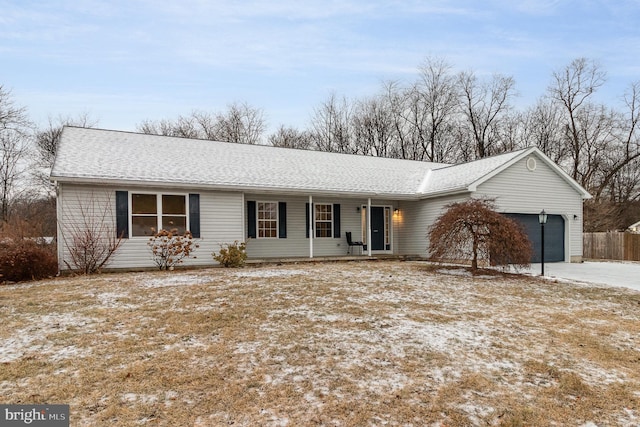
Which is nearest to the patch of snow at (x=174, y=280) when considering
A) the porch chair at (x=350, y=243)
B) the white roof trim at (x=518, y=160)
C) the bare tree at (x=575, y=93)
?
the porch chair at (x=350, y=243)

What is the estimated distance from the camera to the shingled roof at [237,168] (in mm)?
11453

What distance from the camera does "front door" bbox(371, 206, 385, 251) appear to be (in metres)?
15.9

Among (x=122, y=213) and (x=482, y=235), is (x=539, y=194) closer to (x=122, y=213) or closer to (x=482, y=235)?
(x=482, y=235)

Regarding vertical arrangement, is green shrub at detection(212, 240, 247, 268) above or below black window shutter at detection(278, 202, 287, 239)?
below

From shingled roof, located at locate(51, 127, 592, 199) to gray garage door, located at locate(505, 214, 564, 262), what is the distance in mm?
2464

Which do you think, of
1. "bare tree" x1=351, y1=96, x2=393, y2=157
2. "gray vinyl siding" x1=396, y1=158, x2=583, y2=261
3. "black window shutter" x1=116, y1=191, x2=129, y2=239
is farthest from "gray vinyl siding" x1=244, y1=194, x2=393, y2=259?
"bare tree" x1=351, y1=96, x2=393, y2=157

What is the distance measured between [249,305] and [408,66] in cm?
3008

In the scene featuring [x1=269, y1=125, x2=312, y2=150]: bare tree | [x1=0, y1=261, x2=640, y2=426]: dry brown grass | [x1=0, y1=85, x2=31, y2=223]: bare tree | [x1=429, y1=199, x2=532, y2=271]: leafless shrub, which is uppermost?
[x1=269, y1=125, x2=312, y2=150]: bare tree

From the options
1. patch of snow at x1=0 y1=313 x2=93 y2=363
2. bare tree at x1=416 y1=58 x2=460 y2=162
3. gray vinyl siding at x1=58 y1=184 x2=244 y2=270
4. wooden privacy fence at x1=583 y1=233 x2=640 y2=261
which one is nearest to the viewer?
patch of snow at x1=0 y1=313 x2=93 y2=363

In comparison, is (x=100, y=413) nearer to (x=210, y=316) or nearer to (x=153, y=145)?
(x=210, y=316)

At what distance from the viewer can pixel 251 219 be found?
13.7 meters

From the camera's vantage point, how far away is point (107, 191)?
11.0m

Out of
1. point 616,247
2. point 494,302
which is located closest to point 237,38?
point 494,302

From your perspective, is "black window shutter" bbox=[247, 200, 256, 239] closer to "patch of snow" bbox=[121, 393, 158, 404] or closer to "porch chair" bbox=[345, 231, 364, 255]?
"porch chair" bbox=[345, 231, 364, 255]
